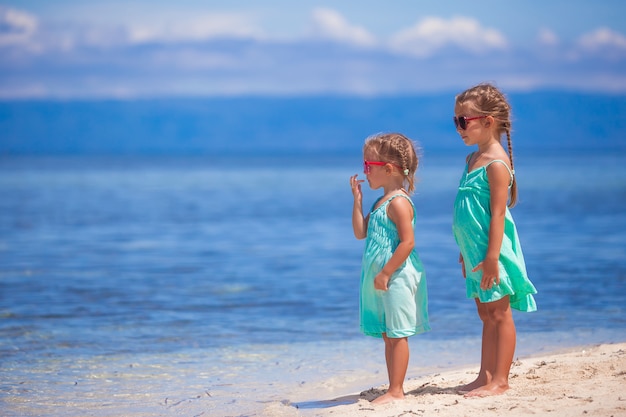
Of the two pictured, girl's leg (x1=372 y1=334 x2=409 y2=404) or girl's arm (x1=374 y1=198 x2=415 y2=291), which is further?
girl's leg (x1=372 y1=334 x2=409 y2=404)

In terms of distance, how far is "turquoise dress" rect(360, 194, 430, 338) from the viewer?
4.52m

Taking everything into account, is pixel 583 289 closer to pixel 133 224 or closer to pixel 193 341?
pixel 193 341

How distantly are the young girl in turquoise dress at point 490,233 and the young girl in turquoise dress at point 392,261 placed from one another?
0.29 metres

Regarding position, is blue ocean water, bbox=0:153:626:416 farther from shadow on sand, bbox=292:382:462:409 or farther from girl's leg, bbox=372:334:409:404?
girl's leg, bbox=372:334:409:404

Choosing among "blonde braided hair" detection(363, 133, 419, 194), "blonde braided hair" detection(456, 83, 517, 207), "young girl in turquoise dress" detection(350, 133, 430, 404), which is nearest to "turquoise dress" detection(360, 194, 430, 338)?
"young girl in turquoise dress" detection(350, 133, 430, 404)

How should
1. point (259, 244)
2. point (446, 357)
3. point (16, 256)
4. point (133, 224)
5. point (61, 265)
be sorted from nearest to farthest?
point (446, 357)
point (61, 265)
point (16, 256)
point (259, 244)
point (133, 224)

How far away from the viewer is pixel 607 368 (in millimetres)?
5031

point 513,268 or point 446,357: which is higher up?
point 513,268

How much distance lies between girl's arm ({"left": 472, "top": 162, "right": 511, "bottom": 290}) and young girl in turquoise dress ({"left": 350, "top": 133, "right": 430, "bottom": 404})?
385 millimetres

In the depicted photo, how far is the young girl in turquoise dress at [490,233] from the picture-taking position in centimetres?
442

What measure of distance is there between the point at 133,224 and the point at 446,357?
16.1 metres

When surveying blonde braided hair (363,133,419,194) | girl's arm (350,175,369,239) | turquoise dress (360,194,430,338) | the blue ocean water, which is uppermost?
blonde braided hair (363,133,419,194)

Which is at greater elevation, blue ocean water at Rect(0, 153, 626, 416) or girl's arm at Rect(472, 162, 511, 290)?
girl's arm at Rect(472, 162, 511, 290)

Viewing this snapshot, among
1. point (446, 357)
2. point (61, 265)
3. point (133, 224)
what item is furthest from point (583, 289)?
point (133, 224)
